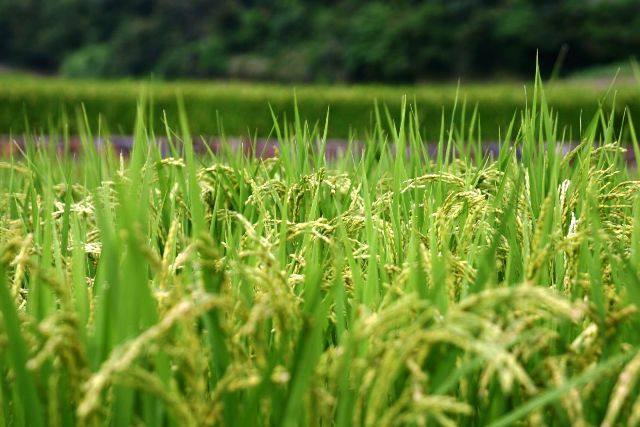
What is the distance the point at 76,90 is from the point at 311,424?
9.61m

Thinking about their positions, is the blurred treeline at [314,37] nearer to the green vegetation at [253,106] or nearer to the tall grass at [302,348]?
the green vegetation at [253,106]

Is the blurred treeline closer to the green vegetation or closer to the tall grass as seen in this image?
the green vegetation

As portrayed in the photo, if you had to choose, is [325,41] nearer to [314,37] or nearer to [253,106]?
[314,37]

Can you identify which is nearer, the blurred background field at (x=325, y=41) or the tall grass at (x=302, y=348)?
the tall grass at (x=302, y=348)

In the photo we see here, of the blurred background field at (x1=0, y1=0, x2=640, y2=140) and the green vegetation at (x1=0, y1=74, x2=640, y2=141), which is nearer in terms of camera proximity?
the green vegetation at (x1=0, y1=74, x2=640, y2=141)

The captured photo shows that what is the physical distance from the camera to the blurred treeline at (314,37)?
32.0 meters

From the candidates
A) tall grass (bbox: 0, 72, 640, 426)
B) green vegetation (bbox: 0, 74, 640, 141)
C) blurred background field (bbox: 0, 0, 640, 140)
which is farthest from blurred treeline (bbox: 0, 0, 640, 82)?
tall grass (bbox: 0, 72, 640, 426)

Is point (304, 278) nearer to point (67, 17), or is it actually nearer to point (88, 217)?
point (88, 217)

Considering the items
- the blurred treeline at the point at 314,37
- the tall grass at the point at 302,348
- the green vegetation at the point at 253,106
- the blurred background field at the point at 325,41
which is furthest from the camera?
the blurred treeline at the point at 314,37

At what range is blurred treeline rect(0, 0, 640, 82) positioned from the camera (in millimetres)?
32000

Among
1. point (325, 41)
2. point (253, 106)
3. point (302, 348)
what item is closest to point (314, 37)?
point (325, 41)

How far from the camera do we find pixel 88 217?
209 cm

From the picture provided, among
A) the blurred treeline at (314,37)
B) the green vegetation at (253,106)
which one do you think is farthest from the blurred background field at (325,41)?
the green vegetation at (253,106)

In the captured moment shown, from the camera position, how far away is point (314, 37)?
37.7 metres
